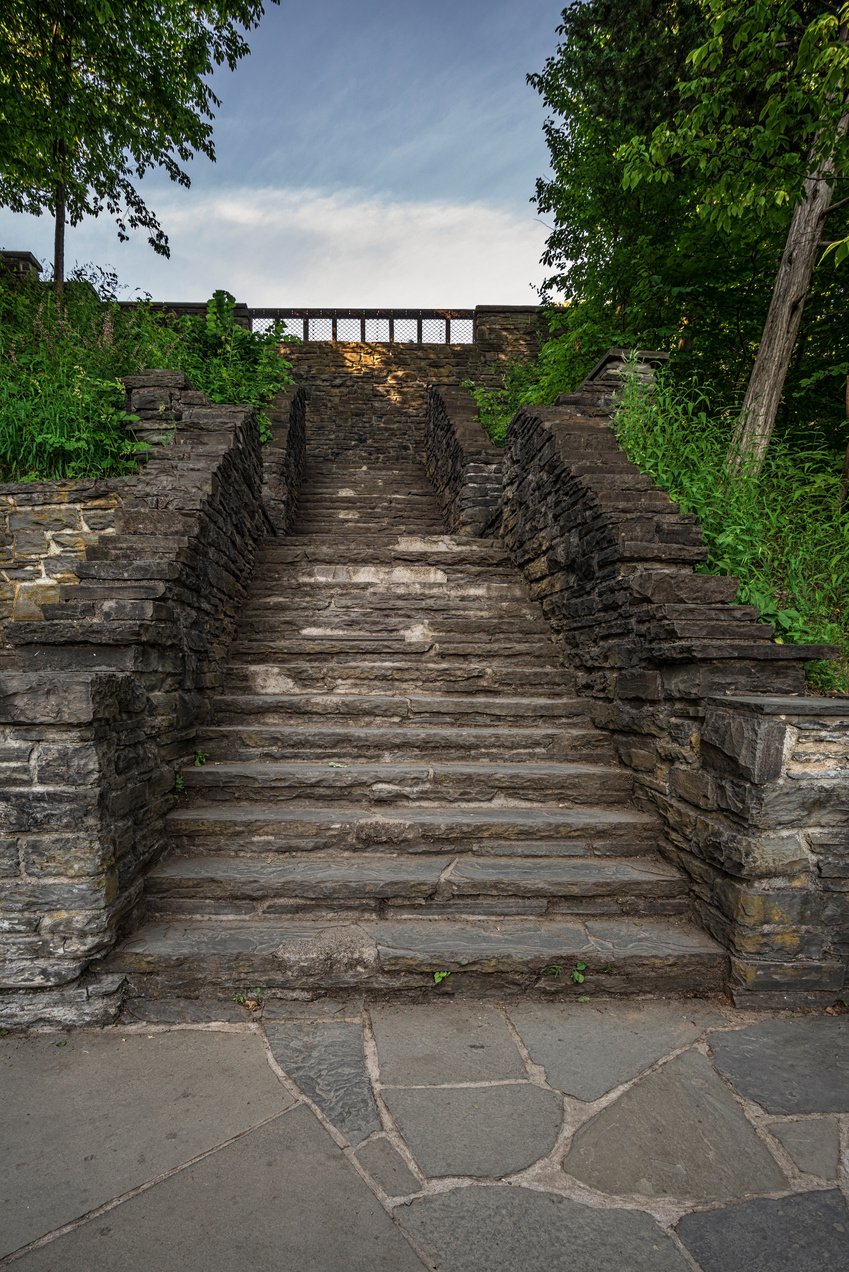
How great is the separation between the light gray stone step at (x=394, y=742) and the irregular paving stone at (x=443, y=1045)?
4.96ft

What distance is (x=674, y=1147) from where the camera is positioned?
5.73 ft

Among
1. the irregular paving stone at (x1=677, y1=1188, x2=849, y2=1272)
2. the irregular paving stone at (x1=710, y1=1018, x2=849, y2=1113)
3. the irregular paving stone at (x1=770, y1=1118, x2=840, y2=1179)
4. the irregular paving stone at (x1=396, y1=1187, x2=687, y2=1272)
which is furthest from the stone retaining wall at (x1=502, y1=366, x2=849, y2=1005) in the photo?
the irregular paving stone at (x1=396, y1=1187, x2=687, y2=1272)

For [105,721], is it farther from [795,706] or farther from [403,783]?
[795,706]

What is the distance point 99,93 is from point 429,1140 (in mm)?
11141

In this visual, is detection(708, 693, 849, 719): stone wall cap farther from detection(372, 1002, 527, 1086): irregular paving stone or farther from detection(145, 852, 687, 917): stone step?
detection(372, 1002, 527, 1086): irregular paving stone

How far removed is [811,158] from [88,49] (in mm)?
8333

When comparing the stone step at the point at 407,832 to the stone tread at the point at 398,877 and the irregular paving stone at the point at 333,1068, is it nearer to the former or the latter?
the stone tread at the point at 398,877

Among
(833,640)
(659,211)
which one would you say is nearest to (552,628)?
(833,640)

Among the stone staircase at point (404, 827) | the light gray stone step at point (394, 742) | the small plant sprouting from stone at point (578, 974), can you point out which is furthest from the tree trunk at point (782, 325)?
the small plant sprouting from stone at point (578, 974)

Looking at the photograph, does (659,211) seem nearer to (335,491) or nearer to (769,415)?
(769,415)

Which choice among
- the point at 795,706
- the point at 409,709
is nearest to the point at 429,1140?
the point at 795,706

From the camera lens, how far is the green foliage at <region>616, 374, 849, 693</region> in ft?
11.4

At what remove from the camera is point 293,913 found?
271cm

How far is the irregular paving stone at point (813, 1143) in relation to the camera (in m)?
1.69
